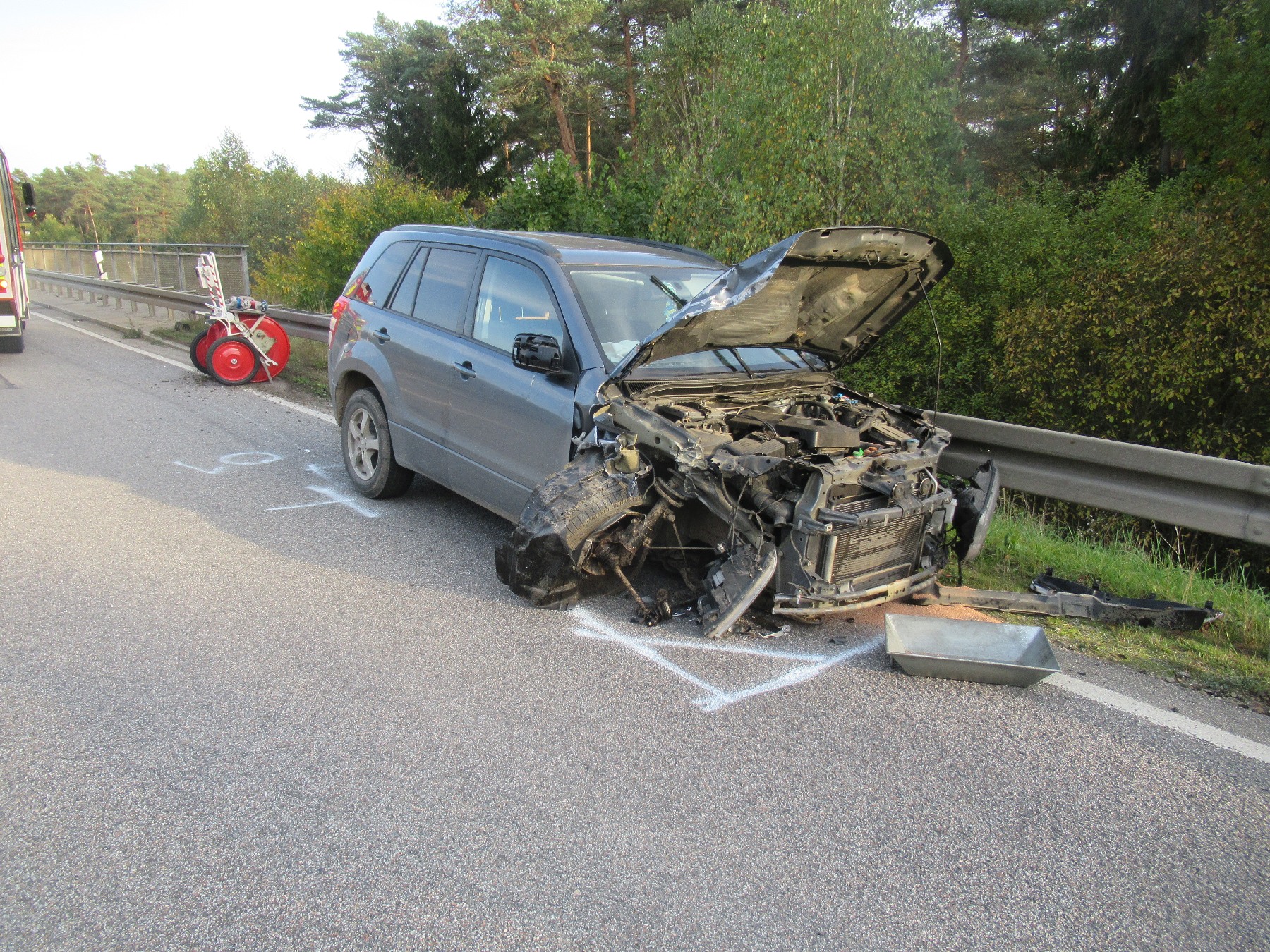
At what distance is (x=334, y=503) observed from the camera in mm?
6414

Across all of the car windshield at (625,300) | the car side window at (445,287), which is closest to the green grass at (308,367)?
the car side window at (445,287)

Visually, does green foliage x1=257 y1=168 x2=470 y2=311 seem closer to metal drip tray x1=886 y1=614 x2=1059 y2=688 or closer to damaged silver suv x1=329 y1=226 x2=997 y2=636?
damaged silver suv x1=329 y1=226 x2=997 y2=636

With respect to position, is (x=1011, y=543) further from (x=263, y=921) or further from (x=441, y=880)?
(x=263, y=921)

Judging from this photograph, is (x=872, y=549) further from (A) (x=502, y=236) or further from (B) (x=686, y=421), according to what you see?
(A) (x=502, y=236)

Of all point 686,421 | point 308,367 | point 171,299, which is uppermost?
point 686,421

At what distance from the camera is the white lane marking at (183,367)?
9609mm

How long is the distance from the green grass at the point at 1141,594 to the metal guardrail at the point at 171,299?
8.53 metres

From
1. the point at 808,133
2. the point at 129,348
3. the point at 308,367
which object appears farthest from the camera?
the point at 129,348

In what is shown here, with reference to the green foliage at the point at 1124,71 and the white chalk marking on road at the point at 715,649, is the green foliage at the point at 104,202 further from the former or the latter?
the white chalk marking on road at the point at 715,649

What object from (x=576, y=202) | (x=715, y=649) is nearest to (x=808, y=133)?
(x=576, y=202)

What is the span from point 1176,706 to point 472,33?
93.4ft

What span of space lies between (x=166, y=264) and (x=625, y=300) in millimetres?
18224

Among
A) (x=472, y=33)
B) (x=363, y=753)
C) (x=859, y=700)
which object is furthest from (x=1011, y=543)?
(x=472, y=33)

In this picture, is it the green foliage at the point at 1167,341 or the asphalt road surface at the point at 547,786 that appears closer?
the asphalt road surface at the point at 547,786
